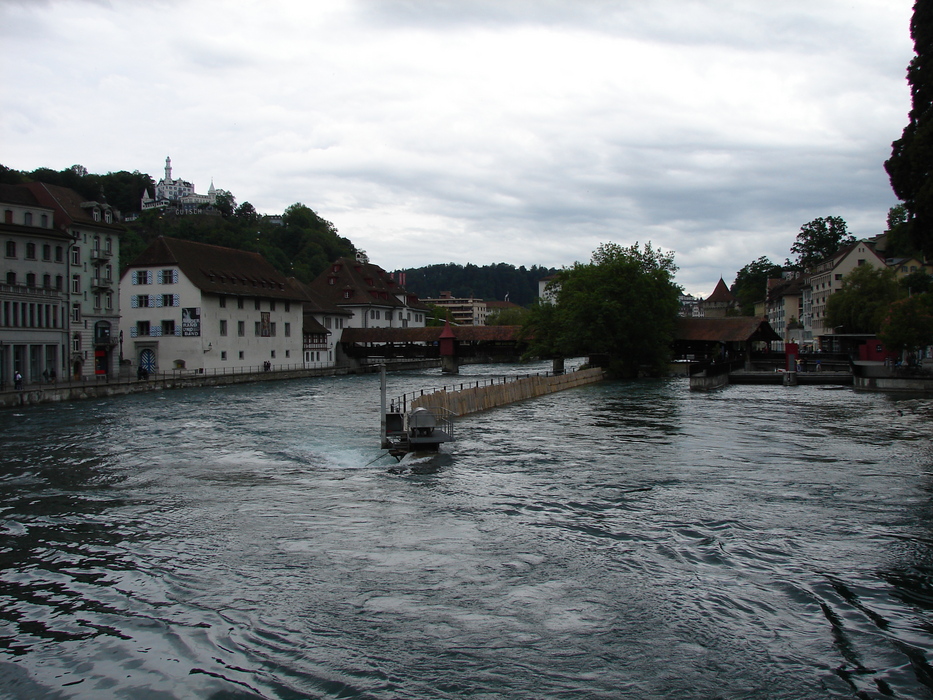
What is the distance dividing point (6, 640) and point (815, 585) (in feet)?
31.3

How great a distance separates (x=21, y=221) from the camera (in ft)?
153

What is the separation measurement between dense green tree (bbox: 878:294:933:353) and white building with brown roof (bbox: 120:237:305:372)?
44.3m

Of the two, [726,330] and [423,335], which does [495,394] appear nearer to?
[726,330]

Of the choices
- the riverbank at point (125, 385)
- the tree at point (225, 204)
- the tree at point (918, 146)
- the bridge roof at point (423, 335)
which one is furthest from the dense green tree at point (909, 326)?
the tree at point (225, 204)

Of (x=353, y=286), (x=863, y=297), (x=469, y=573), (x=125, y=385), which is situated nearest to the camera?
(x=469, y=573)

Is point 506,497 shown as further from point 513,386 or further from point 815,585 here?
point 513,386

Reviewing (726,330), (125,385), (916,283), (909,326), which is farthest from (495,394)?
(916,283)

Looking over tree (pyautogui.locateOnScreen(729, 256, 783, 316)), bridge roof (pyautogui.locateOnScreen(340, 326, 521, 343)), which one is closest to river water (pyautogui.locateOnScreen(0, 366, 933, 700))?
bridge roof (pyautogui.locateOnScreen(340, 326, 521, 343))

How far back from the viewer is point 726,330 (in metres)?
66.9

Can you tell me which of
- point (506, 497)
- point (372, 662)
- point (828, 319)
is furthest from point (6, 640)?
point (828, 319)

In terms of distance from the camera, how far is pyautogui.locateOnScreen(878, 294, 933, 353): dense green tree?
45875 mm

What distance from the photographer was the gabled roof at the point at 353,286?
87125mm

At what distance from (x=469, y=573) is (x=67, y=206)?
50.5m

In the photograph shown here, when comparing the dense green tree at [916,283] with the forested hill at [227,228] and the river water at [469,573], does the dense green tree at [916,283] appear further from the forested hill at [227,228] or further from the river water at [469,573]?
the forested hill at [227,228]
